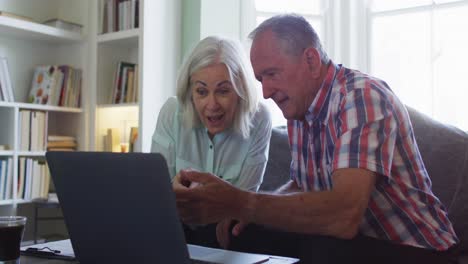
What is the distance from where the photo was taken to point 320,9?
3410mm

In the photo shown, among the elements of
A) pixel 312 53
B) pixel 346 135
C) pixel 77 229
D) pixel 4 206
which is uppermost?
pixel 312 53

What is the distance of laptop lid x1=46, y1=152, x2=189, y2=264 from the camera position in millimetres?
819

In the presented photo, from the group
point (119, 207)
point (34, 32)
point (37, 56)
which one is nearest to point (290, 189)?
point (119, 207)

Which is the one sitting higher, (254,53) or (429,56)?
(429,56)

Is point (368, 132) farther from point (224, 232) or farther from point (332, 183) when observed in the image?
point (224, 232)

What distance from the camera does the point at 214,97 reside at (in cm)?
179

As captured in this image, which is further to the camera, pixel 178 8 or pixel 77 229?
pixel 178 8

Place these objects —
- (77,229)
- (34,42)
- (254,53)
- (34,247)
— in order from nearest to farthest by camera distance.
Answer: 1. (77,229)
2. (34,247)
3. (254,53)
4. (34,42)

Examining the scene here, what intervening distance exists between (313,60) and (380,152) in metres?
0.32

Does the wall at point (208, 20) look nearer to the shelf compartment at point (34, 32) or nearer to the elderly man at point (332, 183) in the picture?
the shelf compartment at point (34, 32)

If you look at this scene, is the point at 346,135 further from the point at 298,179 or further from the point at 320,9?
the point at 320,9

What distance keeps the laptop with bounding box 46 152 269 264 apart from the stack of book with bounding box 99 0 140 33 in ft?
8.03

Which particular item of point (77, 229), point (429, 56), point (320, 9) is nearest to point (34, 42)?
point (320, 9)

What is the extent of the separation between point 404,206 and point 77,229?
77cm
